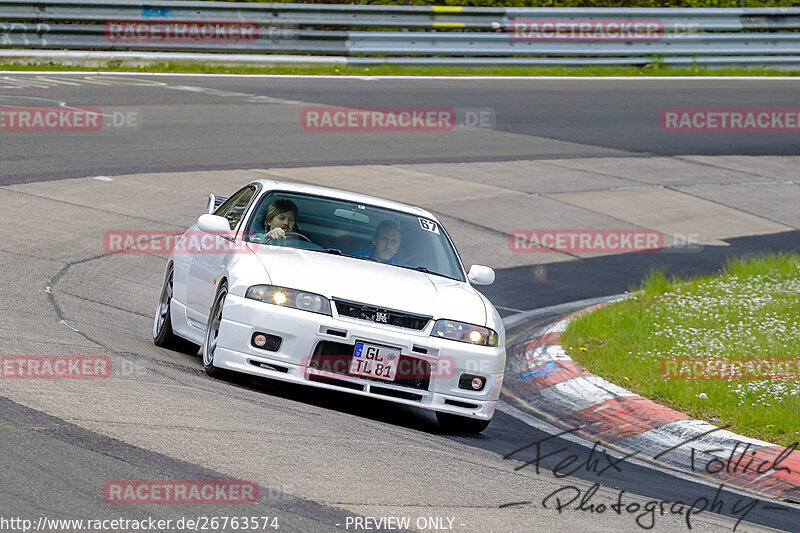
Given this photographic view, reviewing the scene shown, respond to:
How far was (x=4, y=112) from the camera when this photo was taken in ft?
56.4

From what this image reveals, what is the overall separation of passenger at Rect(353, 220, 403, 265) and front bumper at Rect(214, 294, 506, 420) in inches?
46.1

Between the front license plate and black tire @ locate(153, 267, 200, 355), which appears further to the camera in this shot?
black tire @ locate(153, 267, 200, 355)

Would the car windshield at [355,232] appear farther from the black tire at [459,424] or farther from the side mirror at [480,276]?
the black tire at [459,424]

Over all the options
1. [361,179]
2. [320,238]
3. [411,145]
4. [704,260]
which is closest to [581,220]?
[704,260]

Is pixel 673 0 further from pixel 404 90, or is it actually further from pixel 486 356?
pixel 486 356

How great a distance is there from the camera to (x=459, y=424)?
734 centimetres

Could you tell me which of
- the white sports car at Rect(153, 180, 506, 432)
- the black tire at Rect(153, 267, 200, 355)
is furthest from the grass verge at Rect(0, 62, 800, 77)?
the white sports car at Rect(153, 180, 506, 432)

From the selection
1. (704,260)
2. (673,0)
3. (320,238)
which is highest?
(673,0)

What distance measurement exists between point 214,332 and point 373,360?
1152 mm

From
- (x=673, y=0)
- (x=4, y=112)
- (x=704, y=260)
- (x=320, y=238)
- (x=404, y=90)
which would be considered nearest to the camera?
(x=320, y=238)

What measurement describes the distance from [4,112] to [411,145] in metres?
6.38

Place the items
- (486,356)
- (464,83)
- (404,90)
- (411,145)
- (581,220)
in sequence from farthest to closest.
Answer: (464,83) < (404,90) < (411,145) < (581,220) < (486,356)

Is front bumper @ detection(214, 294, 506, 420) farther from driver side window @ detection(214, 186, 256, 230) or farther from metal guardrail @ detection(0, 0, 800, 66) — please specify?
metal guardrail @ detection(0, 0, 800, 66)

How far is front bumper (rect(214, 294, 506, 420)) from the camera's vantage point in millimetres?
6770
